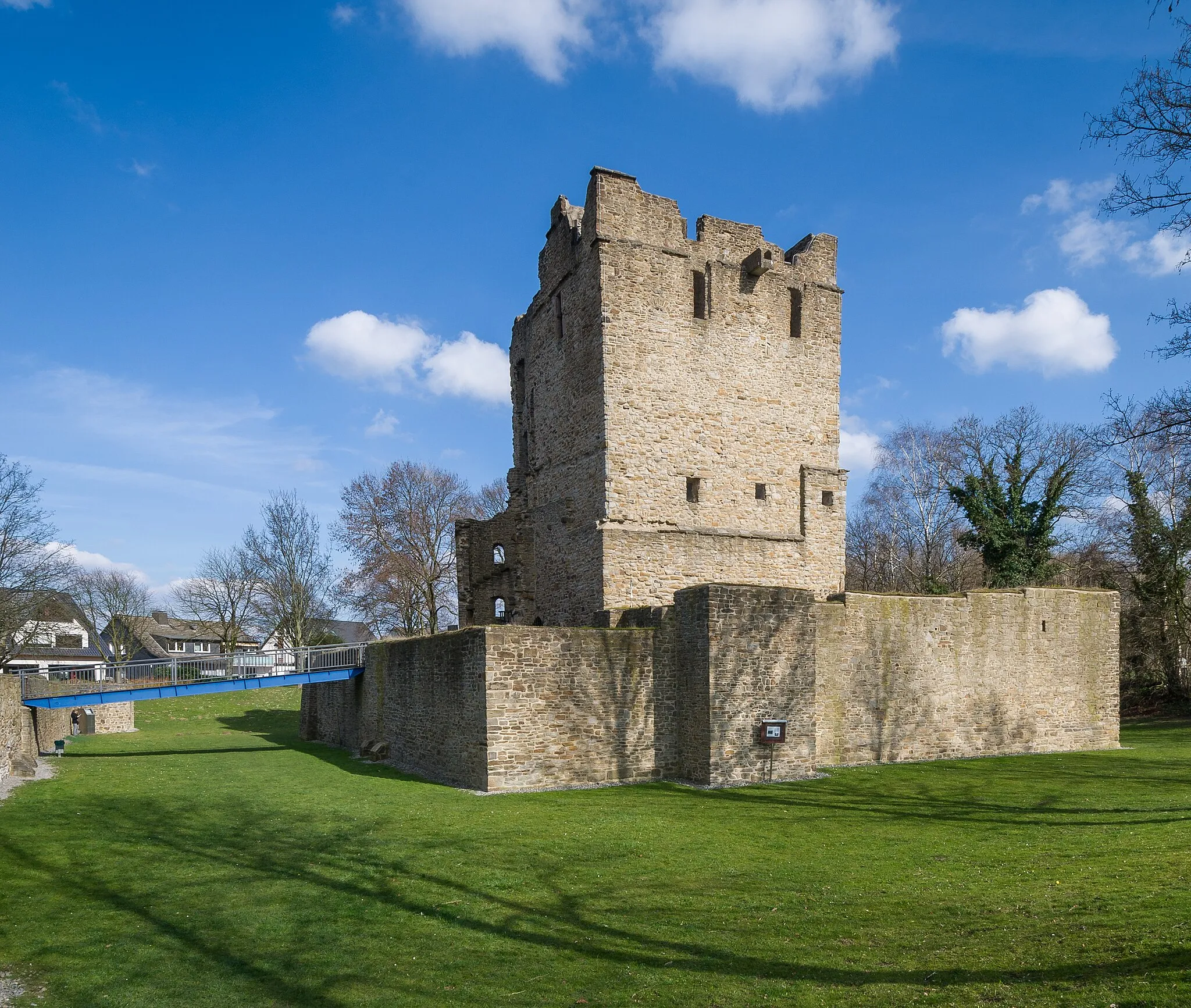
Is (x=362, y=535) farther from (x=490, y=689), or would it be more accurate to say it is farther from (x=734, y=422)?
(x=490, y=689)

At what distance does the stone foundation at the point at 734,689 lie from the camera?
15289 millimetres

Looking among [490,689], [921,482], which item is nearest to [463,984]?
[490,689]

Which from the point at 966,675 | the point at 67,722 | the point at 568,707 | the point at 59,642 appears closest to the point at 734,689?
the point at 568,707

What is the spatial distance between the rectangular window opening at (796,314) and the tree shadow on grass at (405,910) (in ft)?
53.2

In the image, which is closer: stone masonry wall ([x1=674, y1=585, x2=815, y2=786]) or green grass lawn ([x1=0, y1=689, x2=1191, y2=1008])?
green grass lawn ([x1=0, y1=689, x2=1191, y2=1008])

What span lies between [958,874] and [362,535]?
33.4 metres

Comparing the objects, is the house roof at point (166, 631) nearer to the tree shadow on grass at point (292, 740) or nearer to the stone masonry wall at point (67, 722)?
the tree shadow on grass at point (292, 740)

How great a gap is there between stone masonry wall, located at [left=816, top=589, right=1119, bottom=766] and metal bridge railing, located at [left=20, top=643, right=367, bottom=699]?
12.0 metres

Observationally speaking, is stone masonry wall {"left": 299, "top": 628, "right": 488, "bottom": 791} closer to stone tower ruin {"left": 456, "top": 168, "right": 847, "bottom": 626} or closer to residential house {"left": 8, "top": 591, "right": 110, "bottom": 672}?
stone tower ruin {"left": 456, "top": 168, "right": 847, "bottom": 626}

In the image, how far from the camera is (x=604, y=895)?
8.90 meters

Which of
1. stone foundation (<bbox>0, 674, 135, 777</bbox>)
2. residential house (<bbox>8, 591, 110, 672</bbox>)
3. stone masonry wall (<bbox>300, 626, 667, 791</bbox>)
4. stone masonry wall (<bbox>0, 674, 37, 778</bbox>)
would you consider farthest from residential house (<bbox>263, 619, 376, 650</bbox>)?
stone masonry wall (<bbox>300, 626, 667, 791</bbox>)

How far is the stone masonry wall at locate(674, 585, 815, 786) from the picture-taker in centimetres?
1548

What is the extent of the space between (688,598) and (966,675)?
7981 millimetres

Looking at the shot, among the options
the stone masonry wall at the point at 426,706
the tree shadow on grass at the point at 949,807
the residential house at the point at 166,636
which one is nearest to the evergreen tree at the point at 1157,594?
the tree shadow on grass at the point at 949,807
